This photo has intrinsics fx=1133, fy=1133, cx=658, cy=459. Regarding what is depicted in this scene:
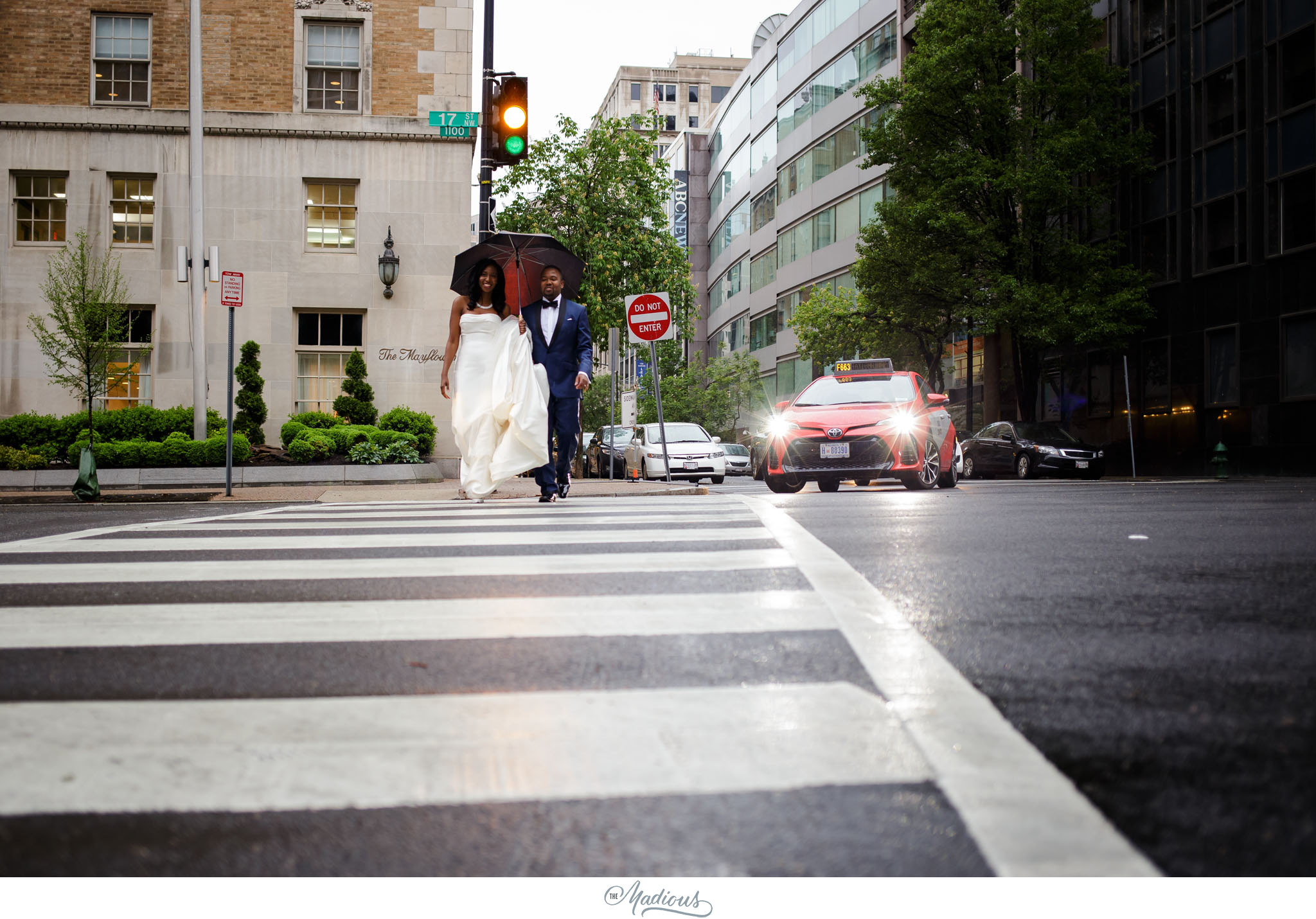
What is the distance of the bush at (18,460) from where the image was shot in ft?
59.8

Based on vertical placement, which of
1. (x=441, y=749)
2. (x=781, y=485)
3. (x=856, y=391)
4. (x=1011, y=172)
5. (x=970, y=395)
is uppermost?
(x=1011, y=172)

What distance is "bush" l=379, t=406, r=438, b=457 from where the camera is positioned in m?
21.4

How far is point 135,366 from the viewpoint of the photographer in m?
22.7

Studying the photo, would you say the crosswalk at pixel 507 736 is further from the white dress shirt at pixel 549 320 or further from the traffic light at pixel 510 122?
the traffic light at pixel 510 122

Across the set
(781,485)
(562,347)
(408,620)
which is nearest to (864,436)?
(781,485)

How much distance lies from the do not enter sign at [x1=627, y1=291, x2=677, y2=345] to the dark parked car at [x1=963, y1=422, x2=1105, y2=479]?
1324 centimetres

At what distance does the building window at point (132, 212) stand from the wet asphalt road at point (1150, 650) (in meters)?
19.8

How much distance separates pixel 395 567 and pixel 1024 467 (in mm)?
23307

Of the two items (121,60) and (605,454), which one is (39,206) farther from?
(605,454)

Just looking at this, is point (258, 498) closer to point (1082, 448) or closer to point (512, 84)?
point (512, 84)

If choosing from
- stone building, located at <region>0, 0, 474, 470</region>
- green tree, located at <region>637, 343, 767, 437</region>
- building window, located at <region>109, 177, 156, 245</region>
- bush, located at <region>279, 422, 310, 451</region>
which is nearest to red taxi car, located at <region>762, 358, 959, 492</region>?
bush, located at <region>279, 422, 310, 451</region>

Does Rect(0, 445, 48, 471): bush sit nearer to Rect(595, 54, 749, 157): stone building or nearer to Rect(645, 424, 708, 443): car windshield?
Rect(645, 424, 708, 443): car windshield

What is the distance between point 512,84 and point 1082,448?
17.8 metres

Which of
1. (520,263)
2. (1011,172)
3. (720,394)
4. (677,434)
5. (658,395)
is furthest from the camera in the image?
(720,394)
